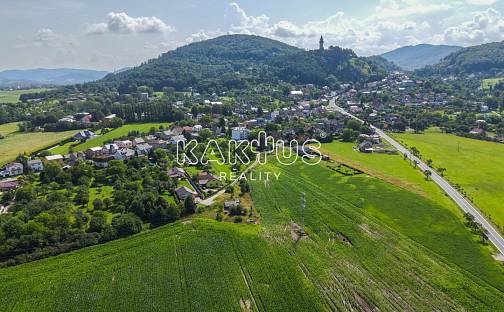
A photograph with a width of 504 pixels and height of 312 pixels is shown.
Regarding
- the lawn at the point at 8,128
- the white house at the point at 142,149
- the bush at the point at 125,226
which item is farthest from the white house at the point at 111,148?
the lawn at the point at 8,128

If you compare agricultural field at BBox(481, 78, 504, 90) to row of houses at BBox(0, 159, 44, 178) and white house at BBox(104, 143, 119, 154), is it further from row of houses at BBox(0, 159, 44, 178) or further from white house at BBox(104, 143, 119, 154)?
row of houses at BBox(0, 159, 44, 178)

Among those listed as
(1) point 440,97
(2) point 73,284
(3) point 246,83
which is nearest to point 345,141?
(2) point 73,284

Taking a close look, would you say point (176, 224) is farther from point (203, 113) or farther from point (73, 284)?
point (203, 113)

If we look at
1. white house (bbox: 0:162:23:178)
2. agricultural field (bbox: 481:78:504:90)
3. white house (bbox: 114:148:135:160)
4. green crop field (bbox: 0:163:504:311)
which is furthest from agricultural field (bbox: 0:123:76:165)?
agricultural field (bbox: 481:78:504:90)

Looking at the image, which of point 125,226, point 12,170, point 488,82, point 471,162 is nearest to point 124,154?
point 12,170

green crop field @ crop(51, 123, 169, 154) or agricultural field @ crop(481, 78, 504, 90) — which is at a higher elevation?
agricultural field @ crop(481, 78, 504, 90)

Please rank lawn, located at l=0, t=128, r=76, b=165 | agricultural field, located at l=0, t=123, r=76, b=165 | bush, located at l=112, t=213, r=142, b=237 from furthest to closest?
agricultural field, located at l=0, t=123, r=76, b=165 → lawn, located at l=0, t=128, r=76, b=165 → bush, located at l=112, t=213, r=142, b=237

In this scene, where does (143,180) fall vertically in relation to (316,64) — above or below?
below
